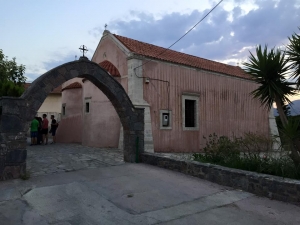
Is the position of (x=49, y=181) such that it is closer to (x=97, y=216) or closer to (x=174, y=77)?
(x=97, y=216)

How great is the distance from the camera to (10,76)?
19031 mm

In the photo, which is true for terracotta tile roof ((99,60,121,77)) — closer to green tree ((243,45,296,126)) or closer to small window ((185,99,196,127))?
small window ((185,99,196,127))

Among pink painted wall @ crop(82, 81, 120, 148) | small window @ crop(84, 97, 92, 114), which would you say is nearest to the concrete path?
pink painted wall @ crop(82, 81, 120, 148)

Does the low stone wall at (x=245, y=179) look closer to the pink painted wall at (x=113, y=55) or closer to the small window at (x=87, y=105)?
the pink painted wall at (x=113, y=55)

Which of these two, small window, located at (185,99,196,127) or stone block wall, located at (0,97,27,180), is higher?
small window, located at (185,99,196,127)

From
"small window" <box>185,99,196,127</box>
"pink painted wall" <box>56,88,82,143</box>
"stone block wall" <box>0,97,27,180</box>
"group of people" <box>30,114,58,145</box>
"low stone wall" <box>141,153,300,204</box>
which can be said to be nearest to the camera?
"low stone wall" <box>141,153,300,204</box>

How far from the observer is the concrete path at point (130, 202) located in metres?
4.23

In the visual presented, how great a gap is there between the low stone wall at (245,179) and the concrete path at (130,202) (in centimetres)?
19

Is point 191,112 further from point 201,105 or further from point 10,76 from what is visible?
point 10,76

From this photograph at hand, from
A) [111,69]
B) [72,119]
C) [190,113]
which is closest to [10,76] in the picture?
[72,119]

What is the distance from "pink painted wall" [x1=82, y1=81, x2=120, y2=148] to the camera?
45.1 feet

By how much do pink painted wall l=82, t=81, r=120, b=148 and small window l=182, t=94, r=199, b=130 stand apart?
164 inches

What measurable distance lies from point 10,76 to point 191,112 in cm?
1384

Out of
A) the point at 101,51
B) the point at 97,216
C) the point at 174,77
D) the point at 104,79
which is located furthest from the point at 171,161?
the point at 101,51
